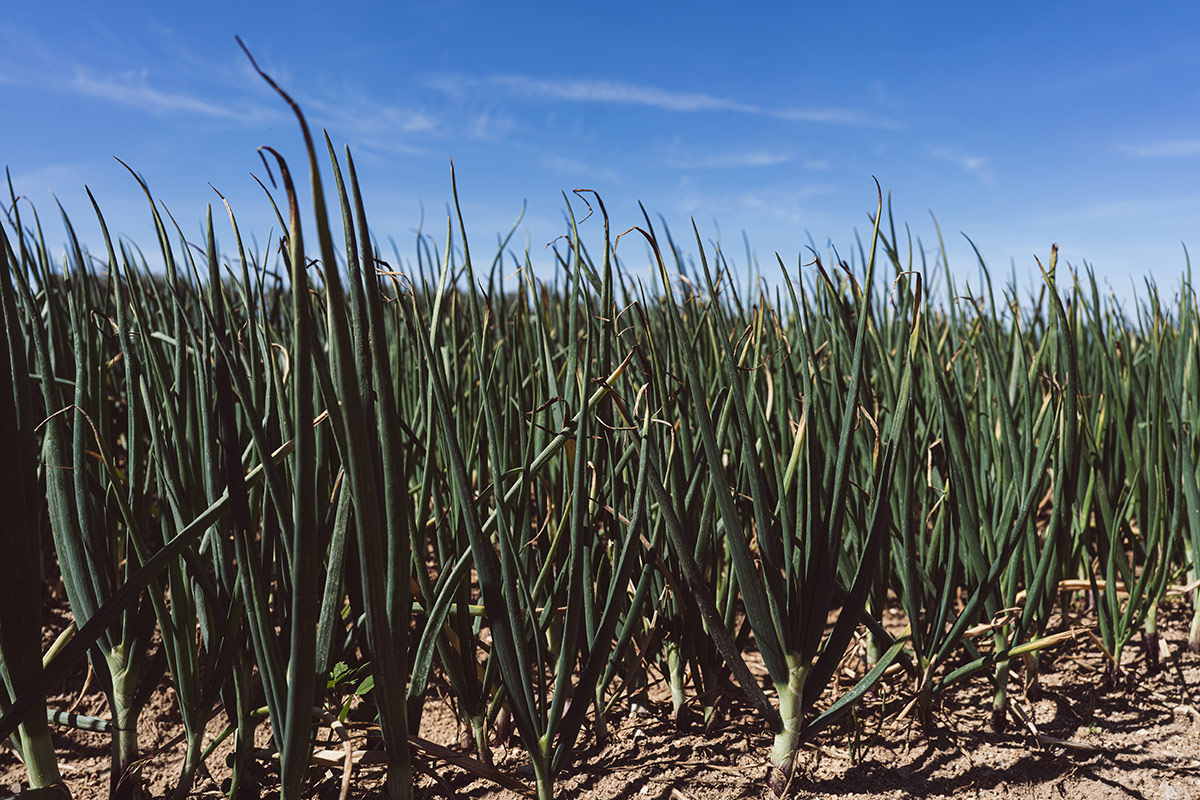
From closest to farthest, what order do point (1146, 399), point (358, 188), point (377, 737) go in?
1. point (358, 188)
2. point (377, 737)
3. point (1146, 399)

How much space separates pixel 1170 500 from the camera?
5.82 feet

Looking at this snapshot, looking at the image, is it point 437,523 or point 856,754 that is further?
point 856,754

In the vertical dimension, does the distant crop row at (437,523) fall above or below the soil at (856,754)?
above

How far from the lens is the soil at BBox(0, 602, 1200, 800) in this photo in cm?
105

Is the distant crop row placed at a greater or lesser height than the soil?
greater

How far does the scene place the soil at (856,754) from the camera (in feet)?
3.46

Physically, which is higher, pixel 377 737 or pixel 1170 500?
pixel 1170 500

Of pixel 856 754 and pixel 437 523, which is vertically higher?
pixel 437 523

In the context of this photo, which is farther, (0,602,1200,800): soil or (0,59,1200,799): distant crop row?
(0,602,1200,800): soil

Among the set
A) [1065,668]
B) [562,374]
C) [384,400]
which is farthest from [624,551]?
[1065,668]

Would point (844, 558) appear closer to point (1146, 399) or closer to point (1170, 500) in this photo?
point (1146, 399)

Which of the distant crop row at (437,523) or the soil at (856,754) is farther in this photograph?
the soil at (856,754)

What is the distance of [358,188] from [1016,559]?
1135mm

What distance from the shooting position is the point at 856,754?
3.75 ft
